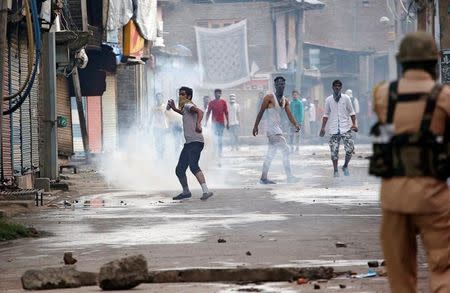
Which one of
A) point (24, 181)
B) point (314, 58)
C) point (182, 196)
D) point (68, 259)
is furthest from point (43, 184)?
point (314, 58)

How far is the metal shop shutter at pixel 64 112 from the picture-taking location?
27625mm

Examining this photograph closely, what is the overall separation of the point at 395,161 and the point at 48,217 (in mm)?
9864

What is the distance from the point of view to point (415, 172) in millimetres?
6625

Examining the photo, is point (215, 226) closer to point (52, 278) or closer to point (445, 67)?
point (445, 67)

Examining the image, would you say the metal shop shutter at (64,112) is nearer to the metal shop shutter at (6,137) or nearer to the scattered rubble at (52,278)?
the metal shop shutter at (6,137)

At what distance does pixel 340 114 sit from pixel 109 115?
1604cm

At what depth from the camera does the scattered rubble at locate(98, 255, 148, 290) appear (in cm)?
895

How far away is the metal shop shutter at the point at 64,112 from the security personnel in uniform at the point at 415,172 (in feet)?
68.1

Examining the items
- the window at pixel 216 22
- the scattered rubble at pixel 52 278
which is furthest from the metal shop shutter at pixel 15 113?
the window at pixel 216 22

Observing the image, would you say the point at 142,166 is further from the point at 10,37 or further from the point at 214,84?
the point at 214,84

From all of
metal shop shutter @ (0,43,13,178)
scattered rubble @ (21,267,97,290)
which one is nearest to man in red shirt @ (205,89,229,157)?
metal shop shutter @ (0,43,13,178)

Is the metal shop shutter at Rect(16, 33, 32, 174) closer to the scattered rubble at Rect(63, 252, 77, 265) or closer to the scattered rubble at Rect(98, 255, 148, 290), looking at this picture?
the scattered rubble at Rect(63, 252, 77, 265)

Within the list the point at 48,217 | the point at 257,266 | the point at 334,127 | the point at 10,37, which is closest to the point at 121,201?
the point at 48,217

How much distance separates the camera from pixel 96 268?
1026 cm
